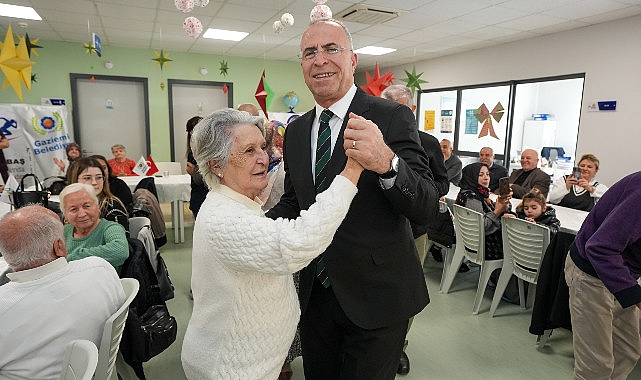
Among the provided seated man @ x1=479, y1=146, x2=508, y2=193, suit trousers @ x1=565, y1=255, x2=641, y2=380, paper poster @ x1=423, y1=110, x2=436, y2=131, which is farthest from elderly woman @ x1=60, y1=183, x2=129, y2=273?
paper poster @ x1=423, y1=110, x2=436, y2=131

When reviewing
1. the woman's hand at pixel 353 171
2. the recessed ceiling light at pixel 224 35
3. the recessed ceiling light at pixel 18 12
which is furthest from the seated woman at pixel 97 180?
the recessed ceiling light at pixel 224 35

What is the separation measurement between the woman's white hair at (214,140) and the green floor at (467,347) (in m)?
1.84

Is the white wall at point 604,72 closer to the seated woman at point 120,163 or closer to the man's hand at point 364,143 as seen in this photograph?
the man's hand at point 364,143

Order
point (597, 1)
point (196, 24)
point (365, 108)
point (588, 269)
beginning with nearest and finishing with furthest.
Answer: point (365, 108) → point (588, 269) → point (196, 24) → point (597, 1)

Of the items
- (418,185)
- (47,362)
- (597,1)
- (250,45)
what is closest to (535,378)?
(418,185)

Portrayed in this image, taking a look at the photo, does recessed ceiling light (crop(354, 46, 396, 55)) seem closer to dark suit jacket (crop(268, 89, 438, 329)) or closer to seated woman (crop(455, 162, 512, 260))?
seated woman (crop(455, 162, 512, 260))

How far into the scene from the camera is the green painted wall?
7672 millimetres

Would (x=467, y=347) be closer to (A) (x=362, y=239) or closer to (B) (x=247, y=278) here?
(A) (x=362, y=239)

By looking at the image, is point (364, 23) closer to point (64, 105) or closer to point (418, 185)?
point (418, 185)

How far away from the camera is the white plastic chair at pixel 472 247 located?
346cm

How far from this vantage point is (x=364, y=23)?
5.69 metres

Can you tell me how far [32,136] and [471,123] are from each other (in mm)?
8003

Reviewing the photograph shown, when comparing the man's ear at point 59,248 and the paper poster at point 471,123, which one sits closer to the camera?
the man's ear at point 59,248

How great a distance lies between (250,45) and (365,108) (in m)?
7.10
